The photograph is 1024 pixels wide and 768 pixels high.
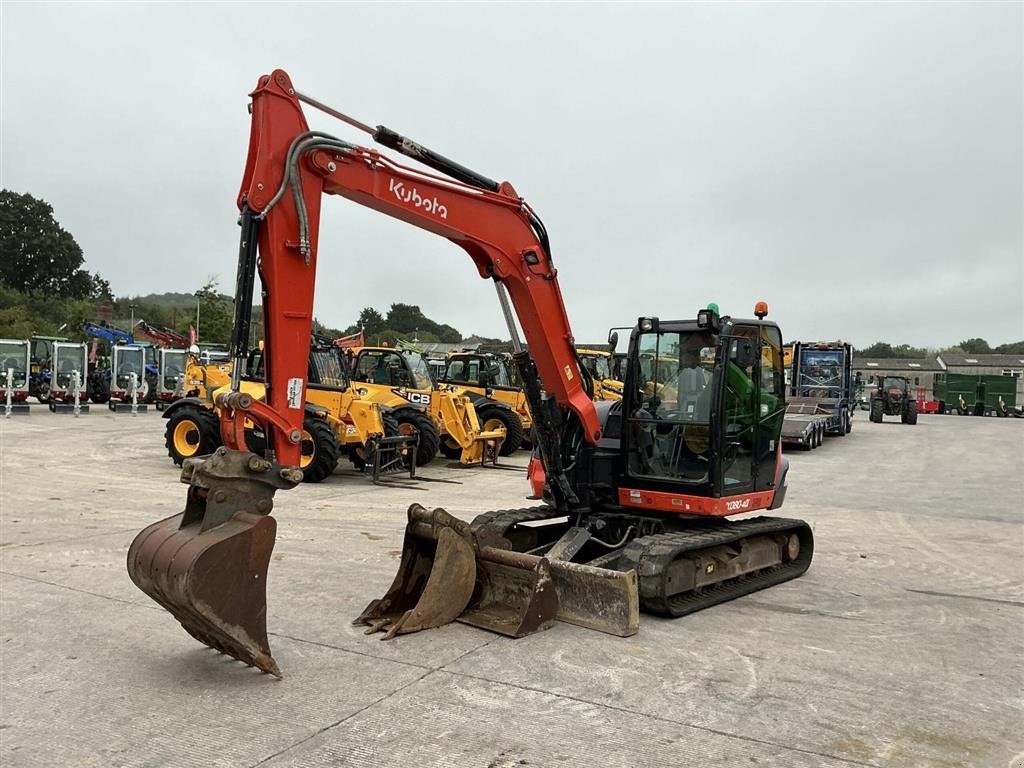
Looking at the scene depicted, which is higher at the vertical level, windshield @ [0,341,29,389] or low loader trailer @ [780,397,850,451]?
windshield @ [0,341,29,389]

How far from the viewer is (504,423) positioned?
59.8ft

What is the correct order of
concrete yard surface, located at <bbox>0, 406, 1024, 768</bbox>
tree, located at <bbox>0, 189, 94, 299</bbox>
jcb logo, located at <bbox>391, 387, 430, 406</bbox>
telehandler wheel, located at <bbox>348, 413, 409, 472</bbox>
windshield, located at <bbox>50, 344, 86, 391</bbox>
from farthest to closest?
tree, located at <bbox>0, 189, 94, 299</bbox>, windshield, located at <bbox>50, 344, 86, 391</bbox>, jcb logo, located at <bbox>391, 387, 430, 406</bbox>, telehandler wheel, located at <bbox>348, 413, 409, 472</bbox>, concrete yard surface, located at <bbox>0, 406, 1024, 768</bbox>

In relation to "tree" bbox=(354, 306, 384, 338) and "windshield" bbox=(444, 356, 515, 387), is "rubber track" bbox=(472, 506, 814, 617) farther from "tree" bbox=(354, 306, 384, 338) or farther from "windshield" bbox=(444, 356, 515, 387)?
"tree" bbox=(354, 306, 384, 338)

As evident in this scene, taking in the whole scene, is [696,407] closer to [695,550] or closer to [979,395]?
[695,550]

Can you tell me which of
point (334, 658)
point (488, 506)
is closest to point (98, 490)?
point (488, 506)

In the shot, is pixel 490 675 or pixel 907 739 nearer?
pixel 907 739

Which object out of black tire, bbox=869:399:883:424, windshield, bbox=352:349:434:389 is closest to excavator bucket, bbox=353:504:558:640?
windshield, bbox=352:349:434:389

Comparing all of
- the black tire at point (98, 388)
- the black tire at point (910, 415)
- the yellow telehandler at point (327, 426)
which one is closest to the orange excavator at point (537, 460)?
the yellow telehandler at point (327, 426)

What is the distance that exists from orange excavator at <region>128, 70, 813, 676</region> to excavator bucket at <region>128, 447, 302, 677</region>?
0.01 meters

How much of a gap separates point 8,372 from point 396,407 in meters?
15.6

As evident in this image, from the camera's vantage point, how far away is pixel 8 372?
24.2 metres

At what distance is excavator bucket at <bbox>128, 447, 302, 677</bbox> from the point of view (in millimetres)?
4320

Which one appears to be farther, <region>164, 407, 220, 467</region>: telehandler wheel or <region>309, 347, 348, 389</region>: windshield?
<region>164, 407, 220, 467</region>: telehandler wheel

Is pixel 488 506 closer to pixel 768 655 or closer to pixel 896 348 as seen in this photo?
pixel 768 655
